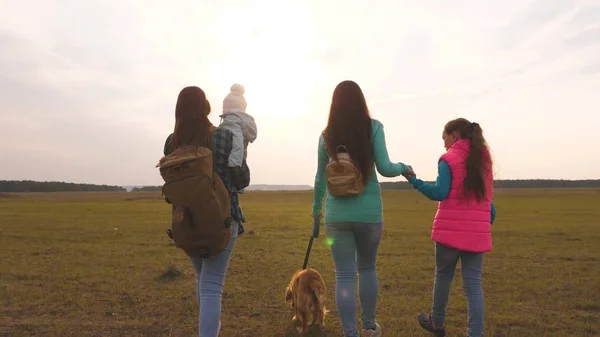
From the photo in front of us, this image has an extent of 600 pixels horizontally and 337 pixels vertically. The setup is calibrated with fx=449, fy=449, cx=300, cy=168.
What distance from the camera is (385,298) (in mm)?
7020

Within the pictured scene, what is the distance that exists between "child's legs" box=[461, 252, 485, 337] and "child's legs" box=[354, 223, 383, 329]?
36.1 inches

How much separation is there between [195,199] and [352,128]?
4.88 ft

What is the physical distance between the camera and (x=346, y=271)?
161 inches

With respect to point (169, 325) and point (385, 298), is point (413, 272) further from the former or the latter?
point (169, 325)

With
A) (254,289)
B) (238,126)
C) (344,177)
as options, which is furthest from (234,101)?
(254,289)

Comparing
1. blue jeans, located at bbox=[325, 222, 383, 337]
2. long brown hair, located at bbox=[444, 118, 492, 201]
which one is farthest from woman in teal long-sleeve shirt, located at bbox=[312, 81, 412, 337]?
long brown hair, located at bbox=[444, 118, 492, 201]

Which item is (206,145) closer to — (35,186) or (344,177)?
(344,177)

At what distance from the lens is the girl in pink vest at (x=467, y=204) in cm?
425

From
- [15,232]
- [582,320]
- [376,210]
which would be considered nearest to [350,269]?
[376,210]

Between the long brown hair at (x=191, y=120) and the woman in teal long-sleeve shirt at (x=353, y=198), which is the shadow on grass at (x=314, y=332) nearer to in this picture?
the woman in teal long-sleeve shirt at (x=353, y=198)

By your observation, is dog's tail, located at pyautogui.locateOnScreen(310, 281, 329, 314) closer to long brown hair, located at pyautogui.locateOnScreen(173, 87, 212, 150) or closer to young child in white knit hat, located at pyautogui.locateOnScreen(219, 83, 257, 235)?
young child in white knit hat, located at pyautogui.locateOnScreen(219, 83, 257, 235)

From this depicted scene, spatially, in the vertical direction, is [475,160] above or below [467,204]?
above

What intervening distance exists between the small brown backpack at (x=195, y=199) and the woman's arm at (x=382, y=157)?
1424mm

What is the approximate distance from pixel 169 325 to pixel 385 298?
10.8 ft
